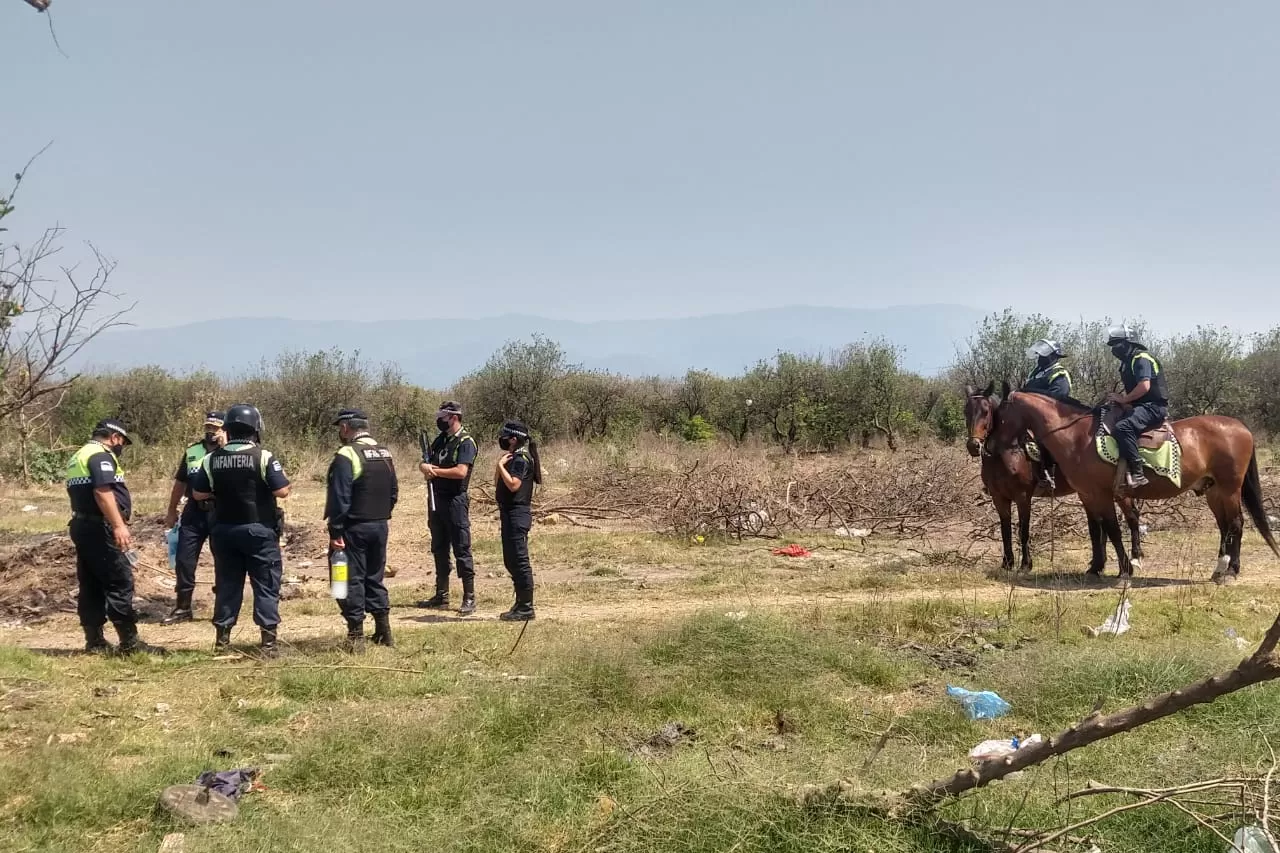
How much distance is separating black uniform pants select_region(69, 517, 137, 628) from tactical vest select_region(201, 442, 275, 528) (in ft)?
2.81

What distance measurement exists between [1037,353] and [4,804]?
11.0m

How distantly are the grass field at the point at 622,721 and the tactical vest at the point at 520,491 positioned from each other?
1.19m

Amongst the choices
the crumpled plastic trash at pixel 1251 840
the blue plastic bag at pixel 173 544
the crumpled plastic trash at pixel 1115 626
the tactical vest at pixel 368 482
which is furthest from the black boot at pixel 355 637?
the crumpled plastic trash at pixel 1115 626

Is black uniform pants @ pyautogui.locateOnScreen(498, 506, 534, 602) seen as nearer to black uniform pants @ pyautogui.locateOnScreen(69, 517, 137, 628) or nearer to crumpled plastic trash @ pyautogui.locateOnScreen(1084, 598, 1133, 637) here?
black uniform pants @ pyautogui.locateOnScreen(69, 517, 137, 628)

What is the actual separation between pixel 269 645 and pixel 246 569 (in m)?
0.67

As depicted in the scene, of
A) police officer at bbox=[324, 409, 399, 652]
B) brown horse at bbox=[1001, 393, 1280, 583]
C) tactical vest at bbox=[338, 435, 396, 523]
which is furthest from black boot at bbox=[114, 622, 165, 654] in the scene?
brown horse at bbox=[1001, 393, 1280, 583]

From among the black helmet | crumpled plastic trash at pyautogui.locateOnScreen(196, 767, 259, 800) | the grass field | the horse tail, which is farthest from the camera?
the horse tail

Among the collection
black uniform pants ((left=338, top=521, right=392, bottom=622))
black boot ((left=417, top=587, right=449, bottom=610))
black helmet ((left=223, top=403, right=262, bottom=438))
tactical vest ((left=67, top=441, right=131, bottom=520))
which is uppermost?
black helmet ((left=223, top=403, right=262, bottom=438))

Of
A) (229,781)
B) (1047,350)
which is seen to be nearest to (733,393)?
(1047,350)

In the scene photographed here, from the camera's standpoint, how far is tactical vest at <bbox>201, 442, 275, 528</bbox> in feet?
22.5

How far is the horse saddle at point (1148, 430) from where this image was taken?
958 cm

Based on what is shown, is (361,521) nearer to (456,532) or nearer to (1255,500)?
(456,532)

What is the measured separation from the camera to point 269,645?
7008mm

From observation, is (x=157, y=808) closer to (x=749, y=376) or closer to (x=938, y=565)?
(x=938, y=565)
